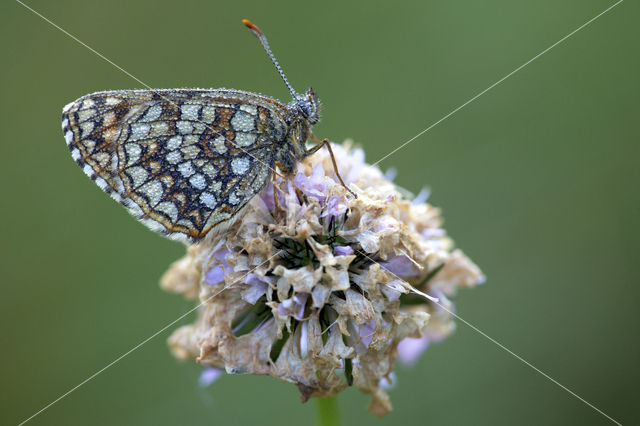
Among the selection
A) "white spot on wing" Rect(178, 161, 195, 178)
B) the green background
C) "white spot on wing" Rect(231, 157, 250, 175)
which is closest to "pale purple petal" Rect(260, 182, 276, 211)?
"white spot on wing" Rect(231, 157, 250, 175)

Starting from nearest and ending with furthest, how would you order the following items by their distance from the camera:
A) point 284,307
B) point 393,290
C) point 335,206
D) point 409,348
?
point 284,307 → point 393,290 → point 335,206 → point 409,348

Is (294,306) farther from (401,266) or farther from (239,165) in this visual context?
(239,165)

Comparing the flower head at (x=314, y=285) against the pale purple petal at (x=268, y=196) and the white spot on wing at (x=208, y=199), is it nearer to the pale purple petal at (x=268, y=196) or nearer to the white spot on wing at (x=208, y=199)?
the pale purple petal at (x=268, y=196)

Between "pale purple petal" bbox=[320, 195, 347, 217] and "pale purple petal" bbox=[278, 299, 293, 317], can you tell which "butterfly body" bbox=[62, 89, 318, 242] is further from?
"pale purple petal" bbox=[278, 299, 293, 317]

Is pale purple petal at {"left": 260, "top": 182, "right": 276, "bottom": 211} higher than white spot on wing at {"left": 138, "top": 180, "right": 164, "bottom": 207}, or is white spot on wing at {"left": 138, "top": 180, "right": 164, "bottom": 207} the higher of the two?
pale purple petal at {"left": 260, "top": 182, "right": 276, "bottom": 211}

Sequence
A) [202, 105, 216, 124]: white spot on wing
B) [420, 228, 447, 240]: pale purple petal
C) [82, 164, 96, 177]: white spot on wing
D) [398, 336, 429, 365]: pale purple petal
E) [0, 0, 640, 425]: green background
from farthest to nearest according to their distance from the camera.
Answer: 1. [0, 0, 640, 425]: green background
2. [398, 336, 429, 365]: pale purple petal
3. [420, 228, 447, 240]: pale purple petal
4. [202, 105, 216, 124]: white spot on wing
5. [82, 164, 96, 177]: white spot on wing

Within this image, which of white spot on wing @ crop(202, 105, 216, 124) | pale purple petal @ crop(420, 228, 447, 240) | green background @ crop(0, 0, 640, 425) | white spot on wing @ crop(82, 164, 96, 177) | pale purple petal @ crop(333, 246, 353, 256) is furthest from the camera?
green background @ crop(0, 0, 640, 425)

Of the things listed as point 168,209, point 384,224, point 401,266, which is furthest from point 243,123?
point 401,266

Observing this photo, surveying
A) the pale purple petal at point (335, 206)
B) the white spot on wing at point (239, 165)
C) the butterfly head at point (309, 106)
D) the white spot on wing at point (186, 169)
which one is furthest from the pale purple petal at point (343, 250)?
the white spot on wing at point (186, 169)
